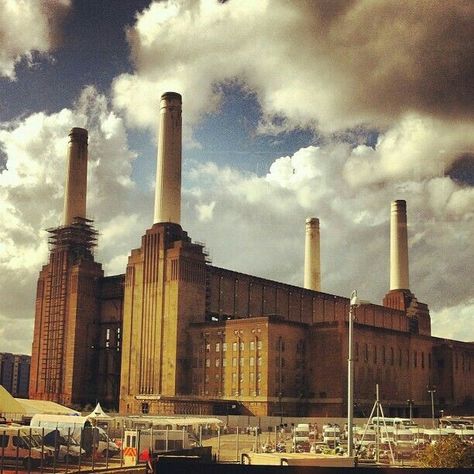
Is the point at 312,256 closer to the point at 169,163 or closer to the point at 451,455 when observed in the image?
the point at 169,163

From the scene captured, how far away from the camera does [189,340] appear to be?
12131 centimetres

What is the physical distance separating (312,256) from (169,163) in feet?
167

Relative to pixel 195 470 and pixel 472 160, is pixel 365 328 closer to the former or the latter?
pixel 472 160

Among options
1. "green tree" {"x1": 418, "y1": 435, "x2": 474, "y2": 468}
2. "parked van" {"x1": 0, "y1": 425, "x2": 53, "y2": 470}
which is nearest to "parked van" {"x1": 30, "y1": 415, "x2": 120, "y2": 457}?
"parked van" {"x1": 0, "y1": 425, "x2": 53, "y2": 470}

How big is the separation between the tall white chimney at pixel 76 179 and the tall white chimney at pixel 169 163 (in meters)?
18.4

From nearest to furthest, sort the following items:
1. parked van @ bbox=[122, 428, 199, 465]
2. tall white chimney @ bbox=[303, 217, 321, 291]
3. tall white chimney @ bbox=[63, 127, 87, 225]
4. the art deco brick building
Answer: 1. parked van @ bbox=[122, 428, 199, 465]
2. the art deco brick building
3. tall white chimney @ bbox=[63, 127, 87, 225]
4. tall white chimney @ bbox=[303, 217, 321, 291]

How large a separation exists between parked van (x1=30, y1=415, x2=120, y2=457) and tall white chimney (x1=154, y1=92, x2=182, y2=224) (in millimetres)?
65322

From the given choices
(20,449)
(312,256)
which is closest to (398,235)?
(312,256)

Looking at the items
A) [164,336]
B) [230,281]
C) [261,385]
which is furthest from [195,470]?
[230,281]

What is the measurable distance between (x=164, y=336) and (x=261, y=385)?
1844 centimetres

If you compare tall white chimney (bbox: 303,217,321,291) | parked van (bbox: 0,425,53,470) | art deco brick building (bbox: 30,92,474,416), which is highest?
tall white chimney (bbox: 303,217,321,291)

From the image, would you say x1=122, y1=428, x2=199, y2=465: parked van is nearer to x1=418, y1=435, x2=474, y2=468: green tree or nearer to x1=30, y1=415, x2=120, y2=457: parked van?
x1=30, y1=415, x2=120, y2=457: parked van

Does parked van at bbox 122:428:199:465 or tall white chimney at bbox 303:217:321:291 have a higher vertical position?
tall white chimney at bbox 303:217:321:291

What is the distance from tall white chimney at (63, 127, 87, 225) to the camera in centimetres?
13612
